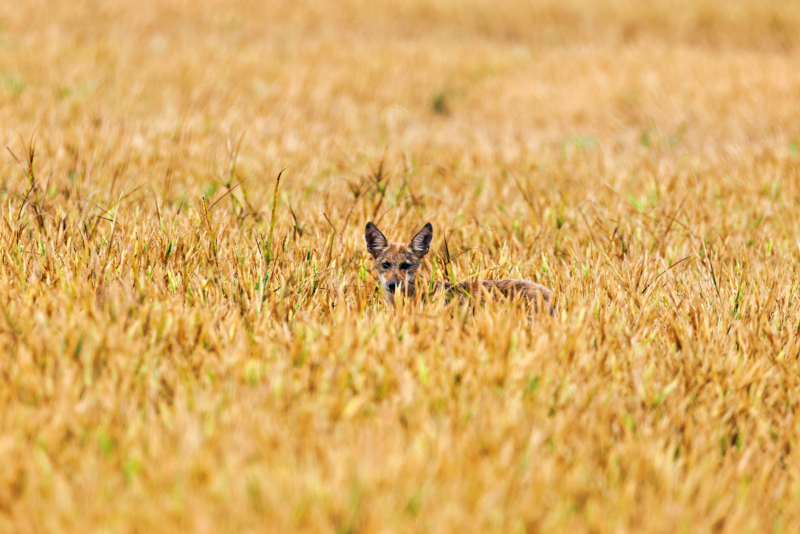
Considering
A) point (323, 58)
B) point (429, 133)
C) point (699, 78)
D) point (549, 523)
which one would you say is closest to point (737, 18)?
point (699, 78)

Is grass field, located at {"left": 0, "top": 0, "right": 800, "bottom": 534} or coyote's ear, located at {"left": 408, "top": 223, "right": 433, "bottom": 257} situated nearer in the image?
grass field, located at {"left": 0, "top": 0, "right": 800, "bottom": 534}

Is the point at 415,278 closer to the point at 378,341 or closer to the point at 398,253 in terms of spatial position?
the point at 398,253

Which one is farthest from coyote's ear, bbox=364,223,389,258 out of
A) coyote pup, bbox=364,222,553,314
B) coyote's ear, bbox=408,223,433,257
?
coyote's ear, bbox=408,223,433,257

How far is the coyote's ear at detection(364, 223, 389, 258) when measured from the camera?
3572 mm

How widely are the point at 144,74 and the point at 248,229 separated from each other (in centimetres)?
646

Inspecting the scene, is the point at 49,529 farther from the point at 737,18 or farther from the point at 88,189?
the point at 737,18

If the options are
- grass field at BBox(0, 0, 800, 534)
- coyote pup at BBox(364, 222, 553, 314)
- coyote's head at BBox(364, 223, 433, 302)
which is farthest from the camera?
coyote's head at BBox(364, 223, 433, 302)

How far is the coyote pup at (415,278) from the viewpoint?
3090mm

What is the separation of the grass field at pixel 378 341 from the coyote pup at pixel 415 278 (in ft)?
0.37

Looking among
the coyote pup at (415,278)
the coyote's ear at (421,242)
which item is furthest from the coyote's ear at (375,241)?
the coyote's ear at (421,242)

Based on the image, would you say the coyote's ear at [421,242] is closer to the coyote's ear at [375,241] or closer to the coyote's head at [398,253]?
the coyote's head at [398,253]

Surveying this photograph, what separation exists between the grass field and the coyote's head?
108 millimetres

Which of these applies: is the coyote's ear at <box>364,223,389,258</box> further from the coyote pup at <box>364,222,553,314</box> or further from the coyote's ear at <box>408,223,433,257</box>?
the coyote's ear at <box>408,223,433,257</box>

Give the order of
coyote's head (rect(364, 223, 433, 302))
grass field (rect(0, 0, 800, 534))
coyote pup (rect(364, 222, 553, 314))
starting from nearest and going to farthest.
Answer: grass field (rect(0, 0, 800, 534)) < coyote pup (rect(364, 222, 553, 314)) < coyote's head (rect(364, 223, 433, 302))
